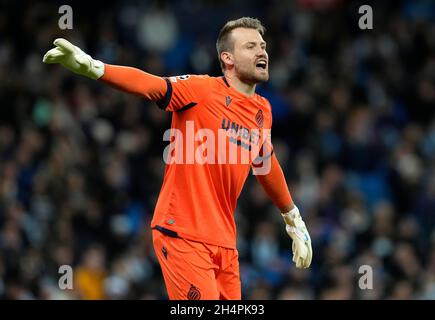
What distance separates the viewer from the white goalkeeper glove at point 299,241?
7508 mm

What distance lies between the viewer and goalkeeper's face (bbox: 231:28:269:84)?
705 cm

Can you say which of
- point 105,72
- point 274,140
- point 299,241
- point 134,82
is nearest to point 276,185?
point 299,241

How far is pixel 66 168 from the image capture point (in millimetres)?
12898

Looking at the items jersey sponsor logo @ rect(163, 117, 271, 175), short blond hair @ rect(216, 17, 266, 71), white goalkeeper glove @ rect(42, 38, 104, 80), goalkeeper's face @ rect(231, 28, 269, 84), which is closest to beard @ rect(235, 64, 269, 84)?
goalkeeper's face @ rect(231, 28, 269, 84)

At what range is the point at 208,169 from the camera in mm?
6910

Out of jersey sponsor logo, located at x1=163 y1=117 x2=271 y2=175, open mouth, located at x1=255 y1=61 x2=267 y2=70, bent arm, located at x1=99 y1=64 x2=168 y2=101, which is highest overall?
open mouth, located at x1=255 y1=61 x2=267 y2=70

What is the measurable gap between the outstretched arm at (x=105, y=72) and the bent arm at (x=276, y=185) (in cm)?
125

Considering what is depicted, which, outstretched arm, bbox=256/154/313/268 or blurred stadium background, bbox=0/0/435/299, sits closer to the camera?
outstretched arm, bbox=256/154/313/268

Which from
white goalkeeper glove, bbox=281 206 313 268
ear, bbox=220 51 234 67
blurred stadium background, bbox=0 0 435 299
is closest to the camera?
ear, bbox=220 51 234 67

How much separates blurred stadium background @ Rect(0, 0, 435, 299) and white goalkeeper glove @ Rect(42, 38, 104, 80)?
5129 millimetres

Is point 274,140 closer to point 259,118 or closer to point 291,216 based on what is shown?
point 291,216

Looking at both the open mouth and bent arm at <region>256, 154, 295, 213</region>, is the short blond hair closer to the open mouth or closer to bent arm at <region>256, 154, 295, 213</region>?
the open mouth

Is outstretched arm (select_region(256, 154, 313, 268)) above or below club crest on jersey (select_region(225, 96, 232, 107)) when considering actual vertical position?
below

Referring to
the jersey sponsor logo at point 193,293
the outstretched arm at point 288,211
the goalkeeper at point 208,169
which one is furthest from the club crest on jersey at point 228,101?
the jersey sponsor logo at point 193,293
